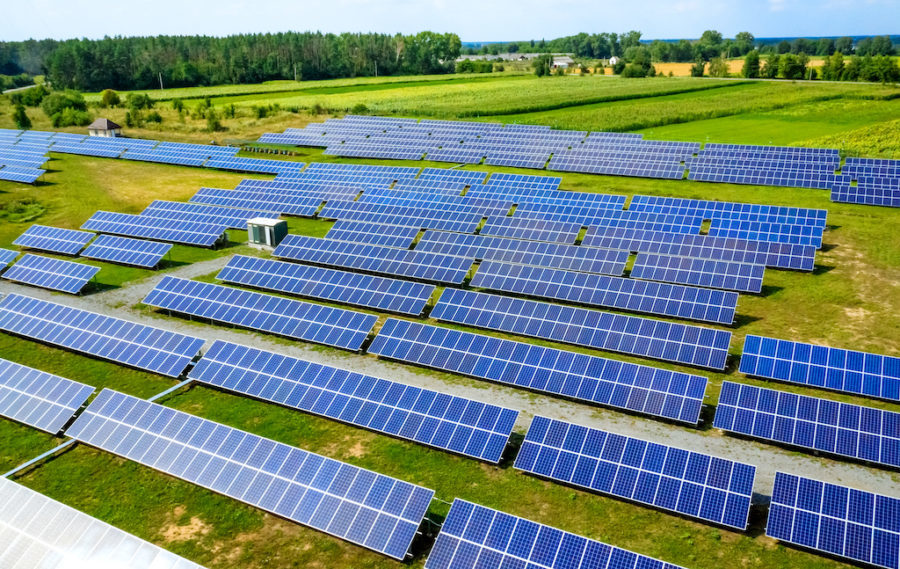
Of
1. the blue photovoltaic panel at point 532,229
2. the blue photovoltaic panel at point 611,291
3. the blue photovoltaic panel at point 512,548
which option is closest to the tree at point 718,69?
the blue photovoltaic panel at point 532,229

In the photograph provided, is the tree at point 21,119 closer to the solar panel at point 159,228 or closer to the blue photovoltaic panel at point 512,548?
the solar panel at point 159,228

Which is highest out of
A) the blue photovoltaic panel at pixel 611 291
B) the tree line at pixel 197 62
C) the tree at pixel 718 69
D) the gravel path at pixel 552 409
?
the tree line at pixel 197 62

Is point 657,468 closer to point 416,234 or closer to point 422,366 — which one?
point 422,366

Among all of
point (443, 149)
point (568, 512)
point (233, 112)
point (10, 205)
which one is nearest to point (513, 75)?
point (233, 112)

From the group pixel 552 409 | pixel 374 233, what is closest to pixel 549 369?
pixel 552 409

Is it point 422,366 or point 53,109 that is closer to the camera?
point 422,366
